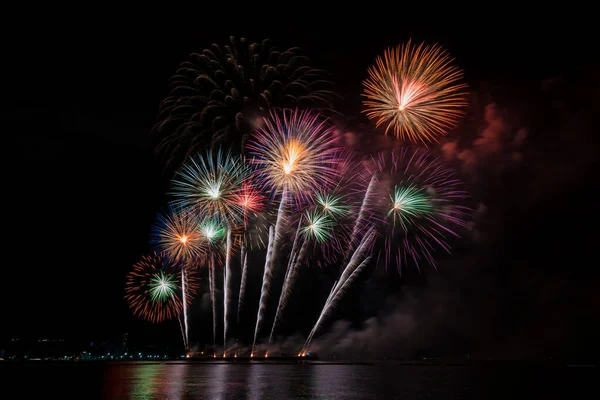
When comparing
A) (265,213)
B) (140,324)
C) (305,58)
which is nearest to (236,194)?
(265,213)

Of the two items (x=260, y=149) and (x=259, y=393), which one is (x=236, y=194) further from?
(x=259, y=393)

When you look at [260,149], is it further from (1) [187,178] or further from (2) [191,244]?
(2) [191,244]

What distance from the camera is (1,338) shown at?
5400cm

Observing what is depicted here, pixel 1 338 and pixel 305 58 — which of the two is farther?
pixel 1 338

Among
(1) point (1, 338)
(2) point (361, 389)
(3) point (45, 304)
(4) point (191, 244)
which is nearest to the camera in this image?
A: (2) point (361, 389)

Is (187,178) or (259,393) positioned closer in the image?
(259,393)

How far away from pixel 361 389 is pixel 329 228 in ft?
55.8

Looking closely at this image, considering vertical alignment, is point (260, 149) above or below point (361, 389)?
above

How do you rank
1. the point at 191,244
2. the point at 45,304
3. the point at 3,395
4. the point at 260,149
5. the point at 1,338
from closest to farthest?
1. the point at 3,395
2. the point at 260,149
3. the point at 191,244
4. the point at 1,338
5. the point at 45,304

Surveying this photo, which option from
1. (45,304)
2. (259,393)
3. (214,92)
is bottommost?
(259,393)

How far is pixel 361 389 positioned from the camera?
657 inches

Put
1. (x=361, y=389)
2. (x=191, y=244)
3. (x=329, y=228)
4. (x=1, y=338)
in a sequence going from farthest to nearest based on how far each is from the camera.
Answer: (x=1, y=338) → (x=191, y=244) → (x=329, y=228) → (x=361, y=389)

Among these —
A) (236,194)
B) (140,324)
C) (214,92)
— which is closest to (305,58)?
(214,92)

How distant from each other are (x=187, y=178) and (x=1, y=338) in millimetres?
37288
